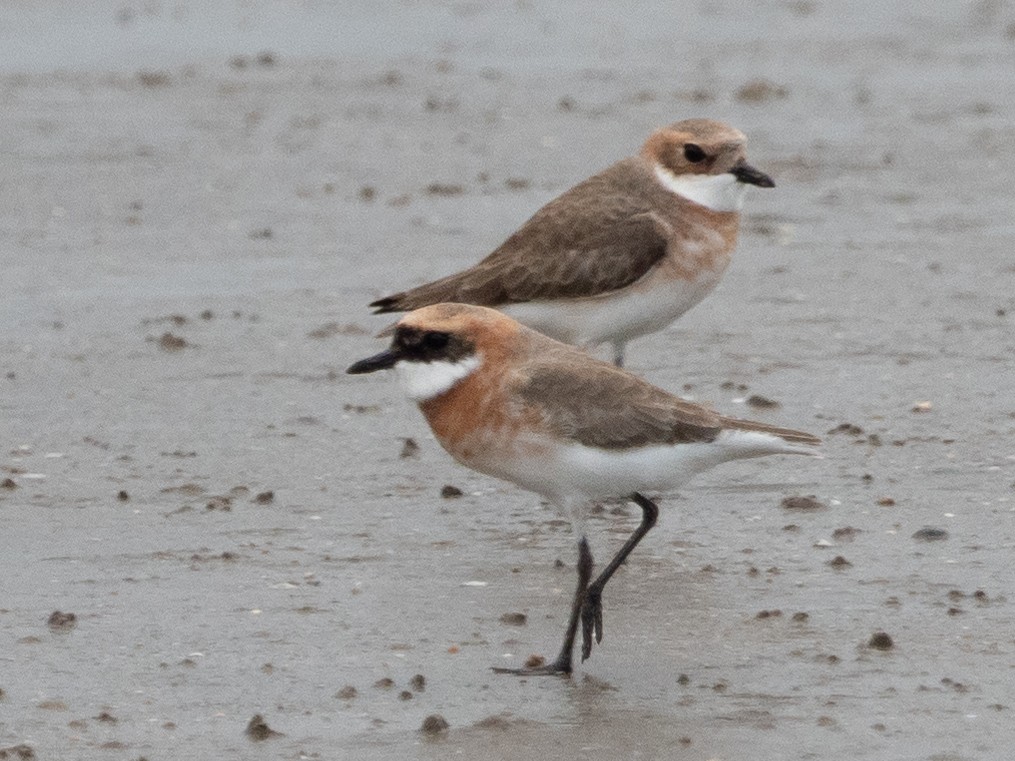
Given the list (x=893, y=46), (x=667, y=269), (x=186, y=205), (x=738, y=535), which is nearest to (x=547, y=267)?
(x=667, y=269)

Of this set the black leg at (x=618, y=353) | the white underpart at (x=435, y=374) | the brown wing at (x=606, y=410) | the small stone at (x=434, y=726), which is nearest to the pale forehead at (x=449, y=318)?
the white underpart at (x=435, y=374)

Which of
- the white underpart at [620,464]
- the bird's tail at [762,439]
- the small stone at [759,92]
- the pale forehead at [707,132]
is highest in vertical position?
the small stone at [759,92]

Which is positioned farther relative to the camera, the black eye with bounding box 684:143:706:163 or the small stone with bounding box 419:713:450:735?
the black eye with bounding box 684:143:706:163

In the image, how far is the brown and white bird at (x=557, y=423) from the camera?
23.0 feet

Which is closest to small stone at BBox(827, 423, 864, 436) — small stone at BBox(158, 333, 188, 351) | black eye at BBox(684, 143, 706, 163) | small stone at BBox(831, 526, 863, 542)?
small stone at BBox(831, 526, 863, 542)

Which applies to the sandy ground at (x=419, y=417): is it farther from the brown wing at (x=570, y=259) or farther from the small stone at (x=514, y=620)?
the brown wing at (x=570, y=259)

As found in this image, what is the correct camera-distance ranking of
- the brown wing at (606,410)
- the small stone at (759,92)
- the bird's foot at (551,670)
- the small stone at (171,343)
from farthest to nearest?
the small stone at (759,92)
the small stone at (171,343)
the brown wing at (606,410)
the bird's foot at (551,670)

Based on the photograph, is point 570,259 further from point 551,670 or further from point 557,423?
point 551,670

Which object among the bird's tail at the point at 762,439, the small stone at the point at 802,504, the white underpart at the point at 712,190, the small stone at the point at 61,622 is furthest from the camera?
the white underpart at the point at 712,190

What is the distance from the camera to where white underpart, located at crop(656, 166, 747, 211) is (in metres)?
9.94

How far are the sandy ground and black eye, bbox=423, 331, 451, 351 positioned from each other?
3.34 feet

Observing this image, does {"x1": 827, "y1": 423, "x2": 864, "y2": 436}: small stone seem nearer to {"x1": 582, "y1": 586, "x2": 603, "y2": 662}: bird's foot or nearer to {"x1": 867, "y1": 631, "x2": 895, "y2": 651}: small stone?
{"x1": 867, "y1": 631, "x2": 895, "y2": 651}: small stone

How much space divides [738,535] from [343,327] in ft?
12.7

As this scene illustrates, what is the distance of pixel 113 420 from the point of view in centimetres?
1007
